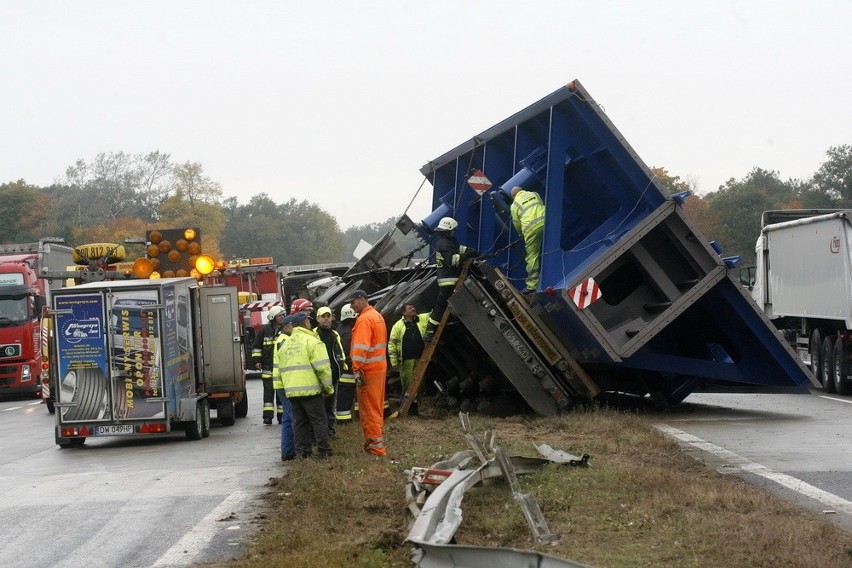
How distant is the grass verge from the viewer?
6.93 metres

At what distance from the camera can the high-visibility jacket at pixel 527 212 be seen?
1573 centimetres

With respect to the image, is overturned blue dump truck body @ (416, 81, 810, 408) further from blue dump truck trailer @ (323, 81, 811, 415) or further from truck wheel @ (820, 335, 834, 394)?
truck wheel @ (820, 335, 834, 394)

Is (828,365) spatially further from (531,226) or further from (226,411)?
(226,411)

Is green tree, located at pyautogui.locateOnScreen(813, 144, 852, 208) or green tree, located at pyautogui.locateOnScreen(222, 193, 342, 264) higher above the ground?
green tree, located at pyautogui.locateOnScreen(222, 193, 342, 264)

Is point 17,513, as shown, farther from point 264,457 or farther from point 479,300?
point 479,300

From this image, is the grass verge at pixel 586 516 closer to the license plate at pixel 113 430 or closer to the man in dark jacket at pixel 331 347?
the man in dark jacket at pixel 331 347

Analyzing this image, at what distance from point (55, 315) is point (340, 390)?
3.84m

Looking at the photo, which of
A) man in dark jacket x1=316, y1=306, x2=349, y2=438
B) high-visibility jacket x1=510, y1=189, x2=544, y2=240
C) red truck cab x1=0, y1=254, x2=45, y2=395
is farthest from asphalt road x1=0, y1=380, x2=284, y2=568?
red truck cab x1=0, y1=254, x2=45, y2=395

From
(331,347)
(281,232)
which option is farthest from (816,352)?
(281,232)

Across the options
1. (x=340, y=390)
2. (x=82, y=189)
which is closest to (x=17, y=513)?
(x=340, y=390)

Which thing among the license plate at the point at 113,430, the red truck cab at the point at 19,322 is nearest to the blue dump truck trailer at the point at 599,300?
the license plate at the point at 113,430

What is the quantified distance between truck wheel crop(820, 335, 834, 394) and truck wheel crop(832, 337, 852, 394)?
0.16m

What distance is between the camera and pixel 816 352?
74.4 feet

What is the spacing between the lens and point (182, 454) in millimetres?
14547
